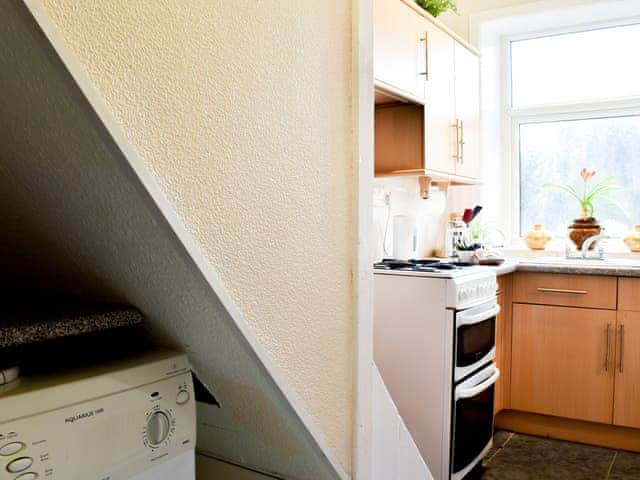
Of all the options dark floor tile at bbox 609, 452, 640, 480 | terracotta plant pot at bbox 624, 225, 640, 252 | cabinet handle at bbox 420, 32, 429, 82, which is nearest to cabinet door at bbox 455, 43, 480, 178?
cabinet handle at bbox 420, 32, 429, 82

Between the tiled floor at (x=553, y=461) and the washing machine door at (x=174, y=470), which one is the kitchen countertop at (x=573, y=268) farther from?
the washing machine door at (x=174, y=470)

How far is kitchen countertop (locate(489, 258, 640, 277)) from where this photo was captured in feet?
8.76

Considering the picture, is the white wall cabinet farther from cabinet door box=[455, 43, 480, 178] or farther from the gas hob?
the gas hob

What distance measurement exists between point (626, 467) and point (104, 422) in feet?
8.59

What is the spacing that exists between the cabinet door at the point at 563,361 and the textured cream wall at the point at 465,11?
Answer: 1.79 meters

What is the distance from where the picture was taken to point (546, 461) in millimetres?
2609

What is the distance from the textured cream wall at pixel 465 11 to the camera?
11.5ft

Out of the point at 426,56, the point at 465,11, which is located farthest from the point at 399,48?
the point at 465,11

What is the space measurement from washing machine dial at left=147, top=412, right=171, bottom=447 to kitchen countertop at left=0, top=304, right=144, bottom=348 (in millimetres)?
130

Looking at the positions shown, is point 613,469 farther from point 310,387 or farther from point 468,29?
point 468,29

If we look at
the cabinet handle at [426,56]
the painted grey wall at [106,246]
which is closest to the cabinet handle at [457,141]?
the cabinet handle at [426,56]

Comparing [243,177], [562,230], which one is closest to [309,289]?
[243,177]

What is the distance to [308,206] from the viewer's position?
0.83m

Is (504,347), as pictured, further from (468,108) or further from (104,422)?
(104,422)
